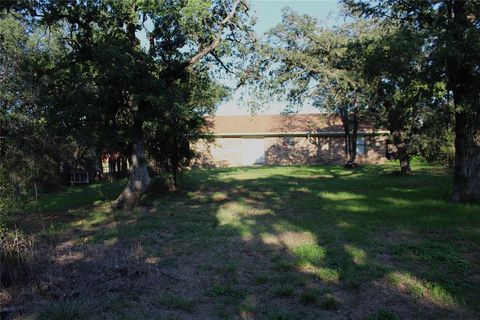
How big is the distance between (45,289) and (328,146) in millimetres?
28962

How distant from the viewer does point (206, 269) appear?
605cm

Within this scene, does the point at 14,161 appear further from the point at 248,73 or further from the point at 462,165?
the point at 462,165

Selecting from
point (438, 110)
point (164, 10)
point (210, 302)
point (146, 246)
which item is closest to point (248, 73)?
point (164, 10)

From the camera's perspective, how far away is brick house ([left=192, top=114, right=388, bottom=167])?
3188 cm

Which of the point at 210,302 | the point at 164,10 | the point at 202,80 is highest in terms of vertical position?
the point at 164,10

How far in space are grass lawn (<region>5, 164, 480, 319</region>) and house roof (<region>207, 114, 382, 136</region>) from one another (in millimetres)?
20845

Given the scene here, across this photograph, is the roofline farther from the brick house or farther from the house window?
the house window

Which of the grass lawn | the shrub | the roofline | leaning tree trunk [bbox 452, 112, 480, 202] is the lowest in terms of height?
the grass lawn

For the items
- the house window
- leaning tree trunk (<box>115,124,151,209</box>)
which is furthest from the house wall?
leaning tree trunk (<box>115,124,151,209</box>)

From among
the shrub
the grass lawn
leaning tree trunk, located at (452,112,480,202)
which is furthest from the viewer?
leaning tree trunk, located at (452,112,480,202)

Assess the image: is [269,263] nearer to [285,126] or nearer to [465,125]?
[465,125]

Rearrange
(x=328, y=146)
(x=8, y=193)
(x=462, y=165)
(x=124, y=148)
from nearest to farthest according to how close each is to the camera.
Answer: (x=8, y=193) < (x=462, y=165) < (x=124, y=148) < (x=328, y=146)

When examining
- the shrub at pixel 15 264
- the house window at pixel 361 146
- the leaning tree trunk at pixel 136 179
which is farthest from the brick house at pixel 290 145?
the shrub at pixel 15 264

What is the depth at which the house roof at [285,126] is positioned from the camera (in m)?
31.8
